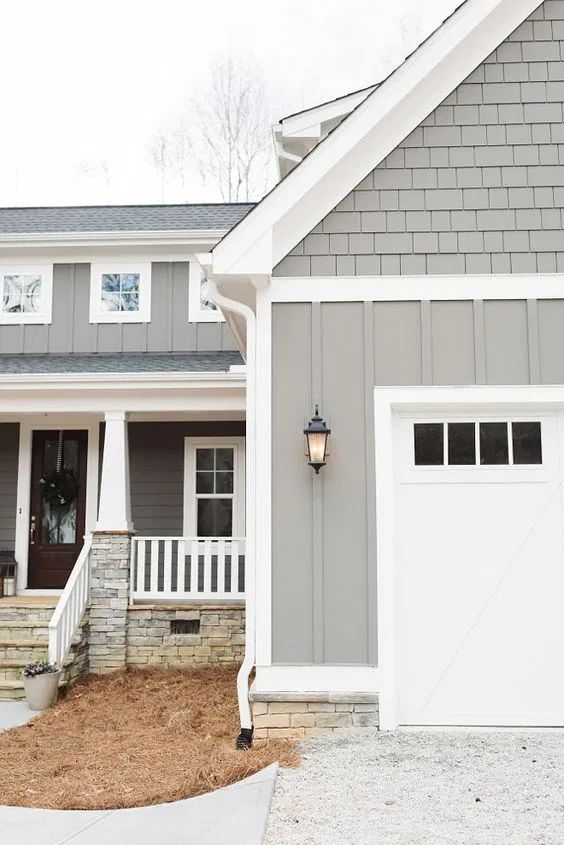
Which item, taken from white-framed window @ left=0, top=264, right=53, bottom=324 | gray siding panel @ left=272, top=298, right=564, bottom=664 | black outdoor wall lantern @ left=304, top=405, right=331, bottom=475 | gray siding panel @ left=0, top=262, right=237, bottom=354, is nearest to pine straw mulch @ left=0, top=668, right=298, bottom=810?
gray siding panel @ left=272, top=298, right=564, bottom=664

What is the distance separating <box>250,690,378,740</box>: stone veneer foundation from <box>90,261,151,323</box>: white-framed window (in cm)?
666

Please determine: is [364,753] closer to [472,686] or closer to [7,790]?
[472,686]

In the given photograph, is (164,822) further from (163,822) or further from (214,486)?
(214,486)

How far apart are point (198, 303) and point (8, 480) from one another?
3.44 metres

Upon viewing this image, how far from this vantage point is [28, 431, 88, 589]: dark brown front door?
983 cm

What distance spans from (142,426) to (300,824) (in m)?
6.89

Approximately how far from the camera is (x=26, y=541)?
388 inches

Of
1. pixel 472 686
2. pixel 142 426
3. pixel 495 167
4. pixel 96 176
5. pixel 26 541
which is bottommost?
pixel 472 686

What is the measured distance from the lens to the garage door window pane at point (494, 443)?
5371 millimetres

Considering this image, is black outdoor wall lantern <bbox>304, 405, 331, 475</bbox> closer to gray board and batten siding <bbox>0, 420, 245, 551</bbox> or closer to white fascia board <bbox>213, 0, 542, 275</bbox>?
white fascia board <bbox>213, 0, 542, 275</bbox>

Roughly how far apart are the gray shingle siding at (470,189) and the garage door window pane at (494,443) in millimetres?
1116

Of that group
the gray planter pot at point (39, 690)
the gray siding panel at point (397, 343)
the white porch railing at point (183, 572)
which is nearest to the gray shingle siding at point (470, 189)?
the gray siding panel at point (397, 343)

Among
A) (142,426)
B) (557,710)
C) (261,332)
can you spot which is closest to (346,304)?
(261,332)

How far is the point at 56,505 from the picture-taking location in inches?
393
